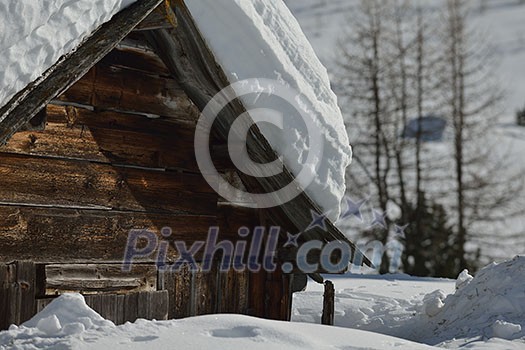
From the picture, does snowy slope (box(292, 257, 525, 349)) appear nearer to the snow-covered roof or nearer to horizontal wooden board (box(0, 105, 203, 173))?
the snow-covered roof

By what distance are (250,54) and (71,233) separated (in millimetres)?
1727

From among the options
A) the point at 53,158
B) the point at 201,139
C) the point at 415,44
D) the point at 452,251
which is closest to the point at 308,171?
the point at 201,139

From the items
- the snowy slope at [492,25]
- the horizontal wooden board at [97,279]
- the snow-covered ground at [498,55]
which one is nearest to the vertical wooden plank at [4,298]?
the horizontal wooden board at [97,279]

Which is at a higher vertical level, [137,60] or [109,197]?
[137,60]

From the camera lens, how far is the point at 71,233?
521 cm

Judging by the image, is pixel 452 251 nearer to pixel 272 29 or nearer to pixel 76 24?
pixel 272 29

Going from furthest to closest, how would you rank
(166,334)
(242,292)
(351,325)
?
(351,325) < (242,292) < (166,334)

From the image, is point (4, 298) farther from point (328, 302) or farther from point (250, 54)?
point (328, 302)

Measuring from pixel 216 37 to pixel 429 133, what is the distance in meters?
18.4

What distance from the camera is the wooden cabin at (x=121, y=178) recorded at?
488 cm

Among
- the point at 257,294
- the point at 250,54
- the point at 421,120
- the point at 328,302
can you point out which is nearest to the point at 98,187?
the point at 250,54

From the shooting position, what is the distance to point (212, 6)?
5.23 m

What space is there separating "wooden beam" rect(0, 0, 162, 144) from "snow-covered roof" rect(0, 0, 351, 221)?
0.16 feet

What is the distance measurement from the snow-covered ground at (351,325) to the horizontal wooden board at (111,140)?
1151mm
